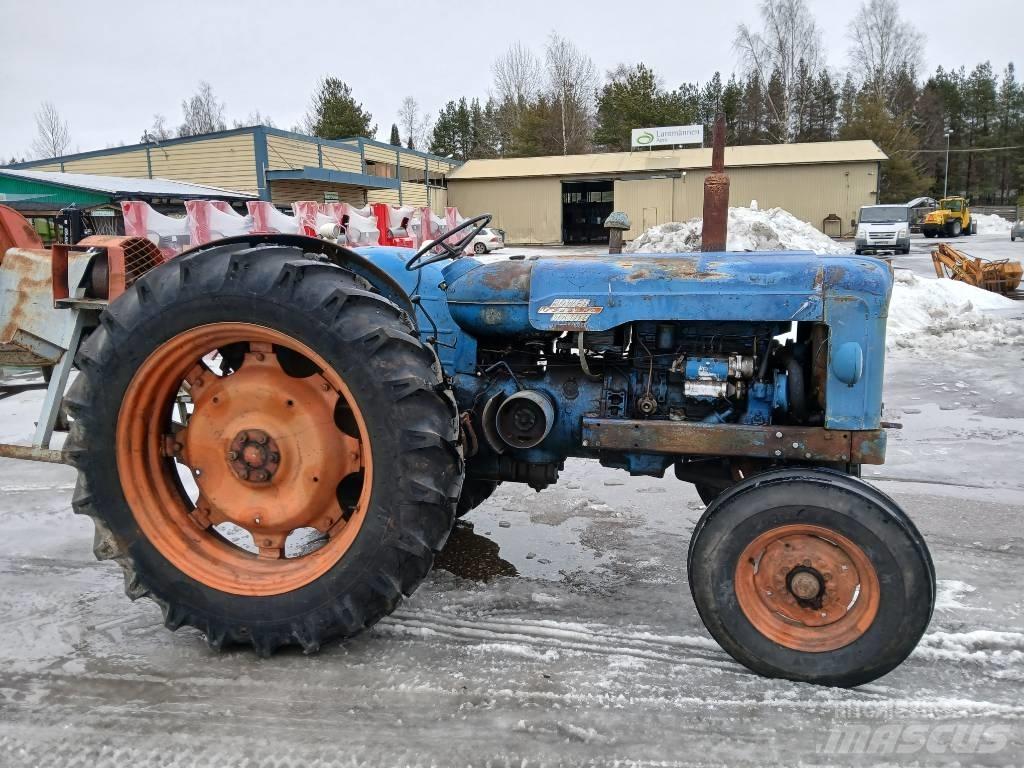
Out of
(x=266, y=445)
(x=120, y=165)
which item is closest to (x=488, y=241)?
(x=120, y=165)

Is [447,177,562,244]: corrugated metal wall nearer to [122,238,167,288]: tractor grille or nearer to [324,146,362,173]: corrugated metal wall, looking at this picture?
[324,146,362,173]: corrugated metal wall

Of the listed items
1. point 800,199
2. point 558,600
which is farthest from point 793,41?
point 558,600

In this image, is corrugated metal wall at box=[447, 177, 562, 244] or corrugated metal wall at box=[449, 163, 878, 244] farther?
corrugated metal wall at box=[447, 177, 562, 244]

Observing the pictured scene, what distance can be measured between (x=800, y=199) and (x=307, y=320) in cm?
3472

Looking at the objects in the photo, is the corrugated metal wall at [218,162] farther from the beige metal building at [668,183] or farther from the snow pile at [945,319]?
the snow pile at [945,319]

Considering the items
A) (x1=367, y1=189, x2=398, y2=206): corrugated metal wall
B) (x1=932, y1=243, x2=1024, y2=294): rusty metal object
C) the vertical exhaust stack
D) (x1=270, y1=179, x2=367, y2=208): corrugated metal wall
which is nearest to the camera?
the vertical exhaust stack

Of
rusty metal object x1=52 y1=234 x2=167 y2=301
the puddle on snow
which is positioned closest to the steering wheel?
rusty metal object x1=52 y1=234 x2=167 y2=301

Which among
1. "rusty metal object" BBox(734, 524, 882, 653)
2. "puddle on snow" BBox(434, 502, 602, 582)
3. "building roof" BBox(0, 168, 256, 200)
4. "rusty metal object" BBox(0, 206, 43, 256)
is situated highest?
"building roof" BBox(0, 168, 256, 200)

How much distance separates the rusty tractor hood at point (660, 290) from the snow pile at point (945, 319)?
7.28 metres

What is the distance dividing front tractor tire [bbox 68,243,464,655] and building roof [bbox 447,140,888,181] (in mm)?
33193

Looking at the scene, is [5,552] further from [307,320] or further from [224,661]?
[307,320]

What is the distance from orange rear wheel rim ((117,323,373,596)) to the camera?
2.76 meters

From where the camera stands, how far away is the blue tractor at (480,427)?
2541mm

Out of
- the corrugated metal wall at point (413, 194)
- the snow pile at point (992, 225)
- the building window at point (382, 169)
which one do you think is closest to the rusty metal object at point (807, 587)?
the building window at point (382, 169)
